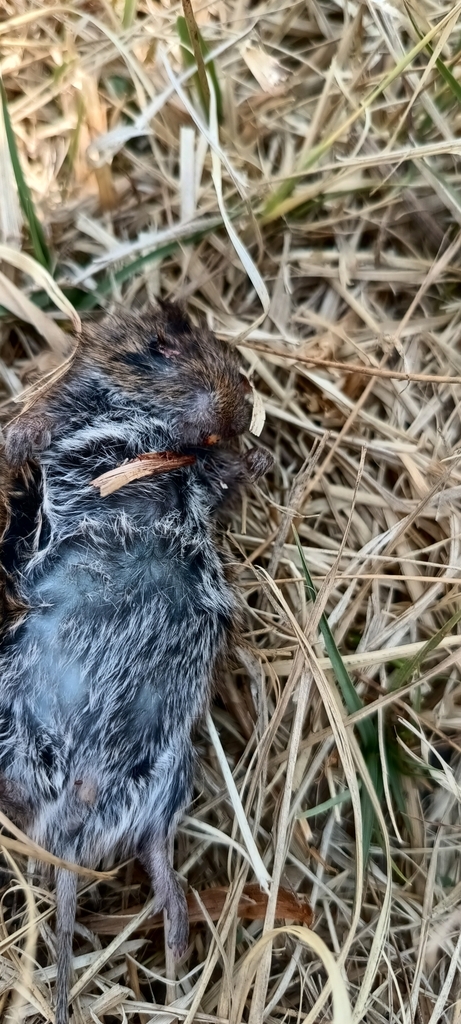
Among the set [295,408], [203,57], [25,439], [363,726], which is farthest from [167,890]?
[203,57]

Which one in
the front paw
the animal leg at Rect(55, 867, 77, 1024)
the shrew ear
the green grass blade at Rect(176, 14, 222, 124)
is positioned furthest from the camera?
the green grass blade at Rect(176, 14, 222, 124)

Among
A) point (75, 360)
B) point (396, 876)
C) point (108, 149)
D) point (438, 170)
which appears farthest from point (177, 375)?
point (396, 876)

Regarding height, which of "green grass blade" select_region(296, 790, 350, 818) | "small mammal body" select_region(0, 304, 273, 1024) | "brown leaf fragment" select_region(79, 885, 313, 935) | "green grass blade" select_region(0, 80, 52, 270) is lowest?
"brown leaf fragment" select_region(79, 885, 313, 935)

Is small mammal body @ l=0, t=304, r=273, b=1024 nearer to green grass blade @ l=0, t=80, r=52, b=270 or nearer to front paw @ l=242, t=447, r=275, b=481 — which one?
front paw @ l=242, t=447, r=275, b=481

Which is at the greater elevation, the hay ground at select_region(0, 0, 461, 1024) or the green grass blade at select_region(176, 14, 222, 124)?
the green grass blade at select_region(176, 14, 222, 124)

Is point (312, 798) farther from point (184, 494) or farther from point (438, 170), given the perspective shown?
point (438, 170)

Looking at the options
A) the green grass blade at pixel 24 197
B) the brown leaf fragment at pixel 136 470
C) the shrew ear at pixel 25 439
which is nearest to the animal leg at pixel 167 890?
the brown leaf fragment at pixel 136 470

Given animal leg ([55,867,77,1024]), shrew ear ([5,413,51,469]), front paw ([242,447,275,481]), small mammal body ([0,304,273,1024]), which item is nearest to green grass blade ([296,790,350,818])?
small mammal body ([0,304,273,1024])

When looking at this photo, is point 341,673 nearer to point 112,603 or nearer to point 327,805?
point 327,805
